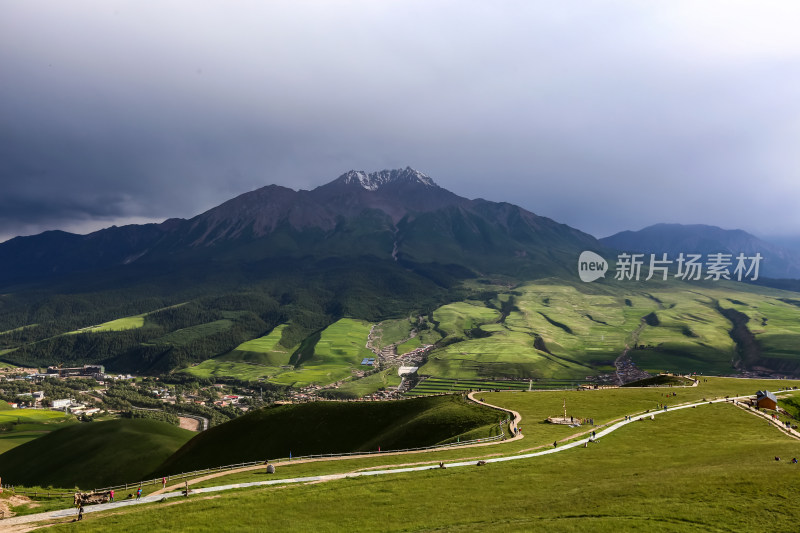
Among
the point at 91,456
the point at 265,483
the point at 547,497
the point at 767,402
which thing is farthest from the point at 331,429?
the point at 767,402

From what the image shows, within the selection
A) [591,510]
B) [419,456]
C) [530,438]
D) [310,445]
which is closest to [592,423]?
[530,438]

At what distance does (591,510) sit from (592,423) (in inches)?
1920

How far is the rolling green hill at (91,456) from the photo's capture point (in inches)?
5172

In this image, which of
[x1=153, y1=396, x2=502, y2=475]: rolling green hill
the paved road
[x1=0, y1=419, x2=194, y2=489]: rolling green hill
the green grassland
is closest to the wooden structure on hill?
the green grassland

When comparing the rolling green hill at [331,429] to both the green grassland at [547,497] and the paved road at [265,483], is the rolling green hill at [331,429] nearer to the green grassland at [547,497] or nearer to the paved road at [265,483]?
the paved road at [265,483]

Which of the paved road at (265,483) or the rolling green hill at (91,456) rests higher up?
the paved road at (265,483)

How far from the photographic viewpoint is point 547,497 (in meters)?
44.4

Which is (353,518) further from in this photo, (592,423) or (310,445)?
(310,445)

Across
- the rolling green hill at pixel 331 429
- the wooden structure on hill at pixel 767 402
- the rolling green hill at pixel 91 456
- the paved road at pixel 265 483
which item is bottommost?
the rolling green hill at pixel 91 456

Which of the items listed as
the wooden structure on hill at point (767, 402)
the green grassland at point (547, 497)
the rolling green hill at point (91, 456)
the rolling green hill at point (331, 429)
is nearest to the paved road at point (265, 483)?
the green grassland at point (547, 497)

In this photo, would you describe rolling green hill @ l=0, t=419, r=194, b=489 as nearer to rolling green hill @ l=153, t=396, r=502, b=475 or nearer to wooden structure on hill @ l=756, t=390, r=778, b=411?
rolling green hill @ l=153, t=396, r=502, b=475

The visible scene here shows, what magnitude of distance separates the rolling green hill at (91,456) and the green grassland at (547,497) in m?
102

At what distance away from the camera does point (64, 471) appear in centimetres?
13500

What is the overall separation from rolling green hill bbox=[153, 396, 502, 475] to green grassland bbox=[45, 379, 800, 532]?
2402cm
